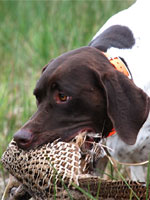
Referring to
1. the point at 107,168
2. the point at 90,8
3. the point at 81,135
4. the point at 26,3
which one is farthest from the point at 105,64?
the point at 26,3

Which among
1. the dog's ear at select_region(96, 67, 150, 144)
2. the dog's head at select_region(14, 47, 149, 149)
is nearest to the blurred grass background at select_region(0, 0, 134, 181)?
the dog's head at select_region(14, 47, 149, 149)

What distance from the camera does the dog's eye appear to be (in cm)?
300

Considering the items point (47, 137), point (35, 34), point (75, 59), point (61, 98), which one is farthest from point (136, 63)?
point (35, 34)

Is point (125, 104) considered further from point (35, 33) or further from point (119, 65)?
point (35, 33)

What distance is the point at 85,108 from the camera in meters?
3.02

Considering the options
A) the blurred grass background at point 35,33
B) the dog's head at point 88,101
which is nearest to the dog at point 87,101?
the dog's head at point 88,101

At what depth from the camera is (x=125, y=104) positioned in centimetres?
299

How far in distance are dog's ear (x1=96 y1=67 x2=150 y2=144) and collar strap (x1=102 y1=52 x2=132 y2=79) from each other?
18cm

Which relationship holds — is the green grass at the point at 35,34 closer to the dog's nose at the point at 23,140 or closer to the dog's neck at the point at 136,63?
the dog's neck at the point at 136,63

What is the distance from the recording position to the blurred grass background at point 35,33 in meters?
5.39

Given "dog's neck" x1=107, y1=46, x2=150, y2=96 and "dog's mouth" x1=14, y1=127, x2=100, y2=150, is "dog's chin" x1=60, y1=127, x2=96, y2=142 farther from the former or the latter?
"dog's neck" x1=107, y1=46, x2=150, y2=96

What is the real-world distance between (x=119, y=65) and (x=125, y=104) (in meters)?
0.34

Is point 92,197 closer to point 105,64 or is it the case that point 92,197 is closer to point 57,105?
point 57,105

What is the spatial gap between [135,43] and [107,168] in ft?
3.57
